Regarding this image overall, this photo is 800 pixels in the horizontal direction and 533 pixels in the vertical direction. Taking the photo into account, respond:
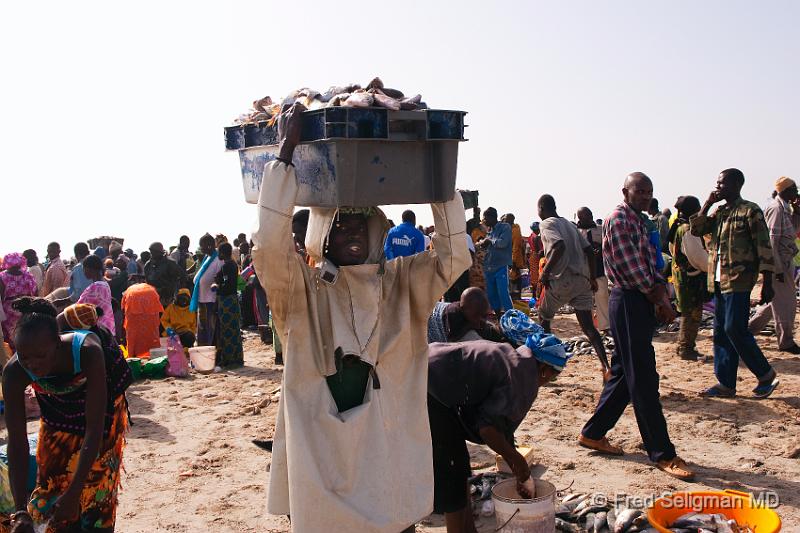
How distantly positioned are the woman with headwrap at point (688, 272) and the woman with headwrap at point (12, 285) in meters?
7.29

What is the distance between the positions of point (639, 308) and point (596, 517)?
148cm

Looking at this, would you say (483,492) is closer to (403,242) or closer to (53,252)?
(403,242)

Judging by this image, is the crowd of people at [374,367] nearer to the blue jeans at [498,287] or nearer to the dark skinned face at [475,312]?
the dark skinned face at [475,312]

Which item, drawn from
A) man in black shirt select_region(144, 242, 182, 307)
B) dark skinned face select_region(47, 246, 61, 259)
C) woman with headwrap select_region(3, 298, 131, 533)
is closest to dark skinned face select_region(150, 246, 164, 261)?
man in black shirt select_region(144, 242, 182, 307)

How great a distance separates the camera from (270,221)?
2.87 meters

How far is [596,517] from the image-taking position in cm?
456

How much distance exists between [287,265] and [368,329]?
467 millimetres

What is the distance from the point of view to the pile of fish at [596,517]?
14.5ft

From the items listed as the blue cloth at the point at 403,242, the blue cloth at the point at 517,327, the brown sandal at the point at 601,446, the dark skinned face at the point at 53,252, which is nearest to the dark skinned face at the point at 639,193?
the blue cloth at the point at 517,327

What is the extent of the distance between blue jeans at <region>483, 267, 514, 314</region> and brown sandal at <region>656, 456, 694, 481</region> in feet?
21.2

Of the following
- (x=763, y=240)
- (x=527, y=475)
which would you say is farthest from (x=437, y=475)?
(x=763, y=240)

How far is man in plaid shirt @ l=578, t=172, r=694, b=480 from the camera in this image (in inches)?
207

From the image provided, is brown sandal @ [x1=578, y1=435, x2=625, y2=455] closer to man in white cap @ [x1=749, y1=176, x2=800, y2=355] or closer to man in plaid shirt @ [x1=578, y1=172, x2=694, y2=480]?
man in plaid shirt @ [x1=578, y1=172, x2=694, y2=480]

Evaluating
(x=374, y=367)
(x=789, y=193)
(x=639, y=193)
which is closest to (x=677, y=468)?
(x=639, y=193)
